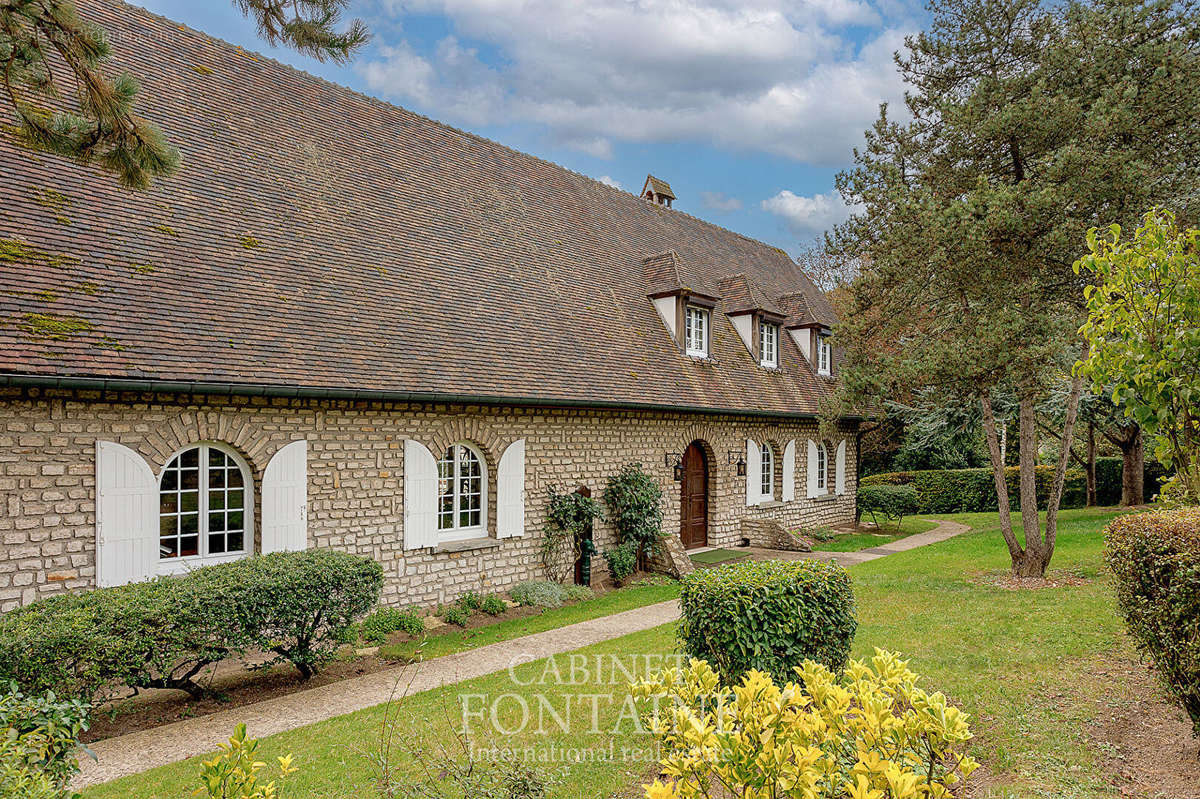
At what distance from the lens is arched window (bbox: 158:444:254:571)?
793cm

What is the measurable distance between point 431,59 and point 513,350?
19.1ft

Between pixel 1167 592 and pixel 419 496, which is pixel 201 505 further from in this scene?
pixel 1167 592

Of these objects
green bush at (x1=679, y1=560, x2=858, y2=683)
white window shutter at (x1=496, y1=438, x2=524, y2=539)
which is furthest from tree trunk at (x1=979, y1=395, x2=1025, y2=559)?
white window shutter at (x1=496, y1=438, x2=524, y2=539)

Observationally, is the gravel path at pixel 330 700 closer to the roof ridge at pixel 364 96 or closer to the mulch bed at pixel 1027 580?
the mulch bed at pixel 1027 580

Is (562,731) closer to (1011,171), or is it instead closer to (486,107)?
(1011,171)

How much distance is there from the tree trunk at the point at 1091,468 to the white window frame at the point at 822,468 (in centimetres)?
818

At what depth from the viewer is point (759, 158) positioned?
24812 mm

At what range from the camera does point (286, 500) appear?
8.64 m

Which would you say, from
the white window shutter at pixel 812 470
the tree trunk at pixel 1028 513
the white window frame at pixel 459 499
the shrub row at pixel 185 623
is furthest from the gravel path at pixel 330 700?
→ the white window shutter at pixel 812 470

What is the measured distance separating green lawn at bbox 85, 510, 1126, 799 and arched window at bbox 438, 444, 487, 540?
11.4 ft

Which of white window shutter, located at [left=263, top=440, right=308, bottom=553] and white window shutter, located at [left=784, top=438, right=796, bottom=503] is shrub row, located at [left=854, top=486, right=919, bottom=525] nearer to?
white window shutter, located at [left=784, top=438, right=796, bottom=503]

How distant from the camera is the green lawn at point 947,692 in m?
4.86

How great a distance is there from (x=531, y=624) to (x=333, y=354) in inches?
183

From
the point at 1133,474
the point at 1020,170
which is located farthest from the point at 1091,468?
the point at 1020,170
